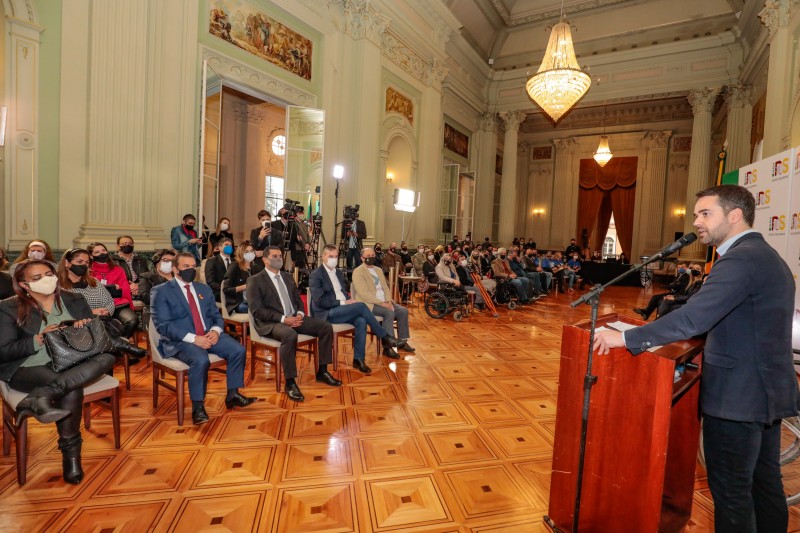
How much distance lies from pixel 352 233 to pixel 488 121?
9.74 metres

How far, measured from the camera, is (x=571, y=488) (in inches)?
79.6

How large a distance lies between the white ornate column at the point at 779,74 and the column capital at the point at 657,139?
8866mm

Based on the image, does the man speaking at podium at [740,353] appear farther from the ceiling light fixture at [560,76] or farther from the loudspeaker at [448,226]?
the loudspeaker at [448,226]

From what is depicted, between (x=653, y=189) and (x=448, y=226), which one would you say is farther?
(x=653, y=189)

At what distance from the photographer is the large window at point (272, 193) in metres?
13.0

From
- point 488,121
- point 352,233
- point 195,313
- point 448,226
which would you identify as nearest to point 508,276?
point 352,233

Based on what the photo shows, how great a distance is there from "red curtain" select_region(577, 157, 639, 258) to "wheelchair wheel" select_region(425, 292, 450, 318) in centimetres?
1342

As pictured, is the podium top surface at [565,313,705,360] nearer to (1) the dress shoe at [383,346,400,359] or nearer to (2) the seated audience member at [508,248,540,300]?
(1) the dress shoe at [383,346,400,359]

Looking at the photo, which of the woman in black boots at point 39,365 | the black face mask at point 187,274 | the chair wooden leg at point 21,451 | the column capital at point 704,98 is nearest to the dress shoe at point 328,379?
the black face mask at point 187,274

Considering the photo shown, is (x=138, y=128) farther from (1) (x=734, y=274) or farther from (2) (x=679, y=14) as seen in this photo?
(2) (x=679, y=14)

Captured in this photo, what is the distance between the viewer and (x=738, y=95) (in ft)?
40.7

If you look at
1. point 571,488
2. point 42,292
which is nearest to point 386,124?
point 42,292

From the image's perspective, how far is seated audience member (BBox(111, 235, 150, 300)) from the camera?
478 centimetres

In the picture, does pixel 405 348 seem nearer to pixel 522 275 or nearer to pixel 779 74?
pixel 522 275
